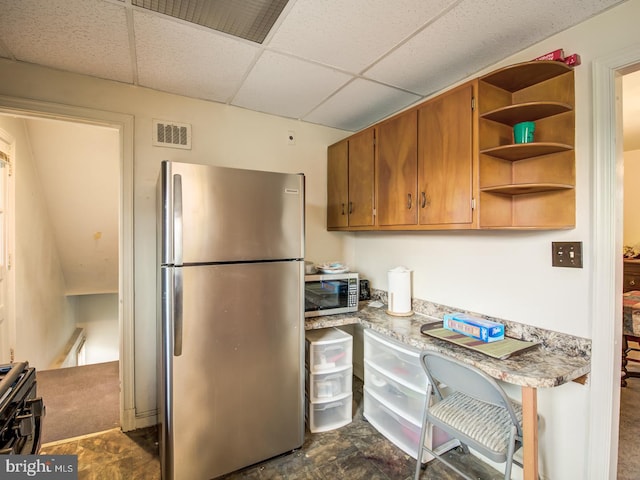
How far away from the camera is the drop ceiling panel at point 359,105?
216 centimetres

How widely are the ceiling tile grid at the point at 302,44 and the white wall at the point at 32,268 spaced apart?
126 cm

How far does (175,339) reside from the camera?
1531 mm

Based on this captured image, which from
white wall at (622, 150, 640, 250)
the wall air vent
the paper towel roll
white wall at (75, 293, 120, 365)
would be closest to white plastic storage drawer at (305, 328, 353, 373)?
the paper towel roll

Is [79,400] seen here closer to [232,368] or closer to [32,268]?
A: [32,268]

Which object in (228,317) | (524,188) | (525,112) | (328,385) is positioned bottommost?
(328,385)

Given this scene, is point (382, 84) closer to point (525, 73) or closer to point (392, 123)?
point (392, 123)

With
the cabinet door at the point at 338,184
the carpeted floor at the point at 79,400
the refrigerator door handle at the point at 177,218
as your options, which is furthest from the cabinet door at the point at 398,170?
the carpeted floor at the point at 79,400

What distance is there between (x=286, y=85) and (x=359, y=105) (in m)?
0.65

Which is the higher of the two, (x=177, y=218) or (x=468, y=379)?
(x=177, y=218)

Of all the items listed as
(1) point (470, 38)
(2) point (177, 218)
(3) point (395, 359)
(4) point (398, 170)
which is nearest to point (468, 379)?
(3) point (395, 359)

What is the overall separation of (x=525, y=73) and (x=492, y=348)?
56.0 inches

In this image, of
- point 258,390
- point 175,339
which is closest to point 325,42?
point 175,339

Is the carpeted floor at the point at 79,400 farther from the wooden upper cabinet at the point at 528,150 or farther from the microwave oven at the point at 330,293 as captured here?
the wooden upper cabinet at the point at 528,150

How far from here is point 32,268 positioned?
289 cm
